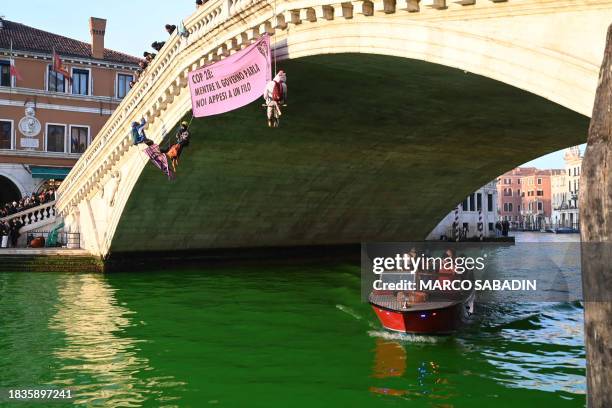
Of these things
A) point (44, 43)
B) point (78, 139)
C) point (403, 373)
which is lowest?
point (403, 373)

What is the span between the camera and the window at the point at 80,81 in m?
29.3

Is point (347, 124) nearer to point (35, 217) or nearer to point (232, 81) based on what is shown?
point (232, 81)

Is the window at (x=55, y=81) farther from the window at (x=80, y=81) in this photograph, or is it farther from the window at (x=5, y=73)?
the window at (x=5, y=73)

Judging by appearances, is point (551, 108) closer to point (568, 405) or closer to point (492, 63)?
point (492, 63)

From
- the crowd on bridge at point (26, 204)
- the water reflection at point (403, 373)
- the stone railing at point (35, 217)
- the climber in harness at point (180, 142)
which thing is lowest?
the water reflection at point (403, 373)

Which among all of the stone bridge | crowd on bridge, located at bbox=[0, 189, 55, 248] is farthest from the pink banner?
crowd on bridge, located at bbox=[0, 189, 55, 248]

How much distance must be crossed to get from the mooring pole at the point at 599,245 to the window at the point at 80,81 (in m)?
28.1

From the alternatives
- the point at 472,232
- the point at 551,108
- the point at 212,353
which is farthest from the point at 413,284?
the point at 472,232

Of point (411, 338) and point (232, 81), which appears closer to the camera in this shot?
point (411, 338)

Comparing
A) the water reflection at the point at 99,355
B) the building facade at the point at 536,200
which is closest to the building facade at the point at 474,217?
the water reflection at the point at 99,355

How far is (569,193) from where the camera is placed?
81.2 metres

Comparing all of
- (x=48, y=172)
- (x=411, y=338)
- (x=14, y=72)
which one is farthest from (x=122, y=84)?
(x=411, y=338)

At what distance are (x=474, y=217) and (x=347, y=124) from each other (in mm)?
31246

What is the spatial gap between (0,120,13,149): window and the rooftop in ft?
10.7
